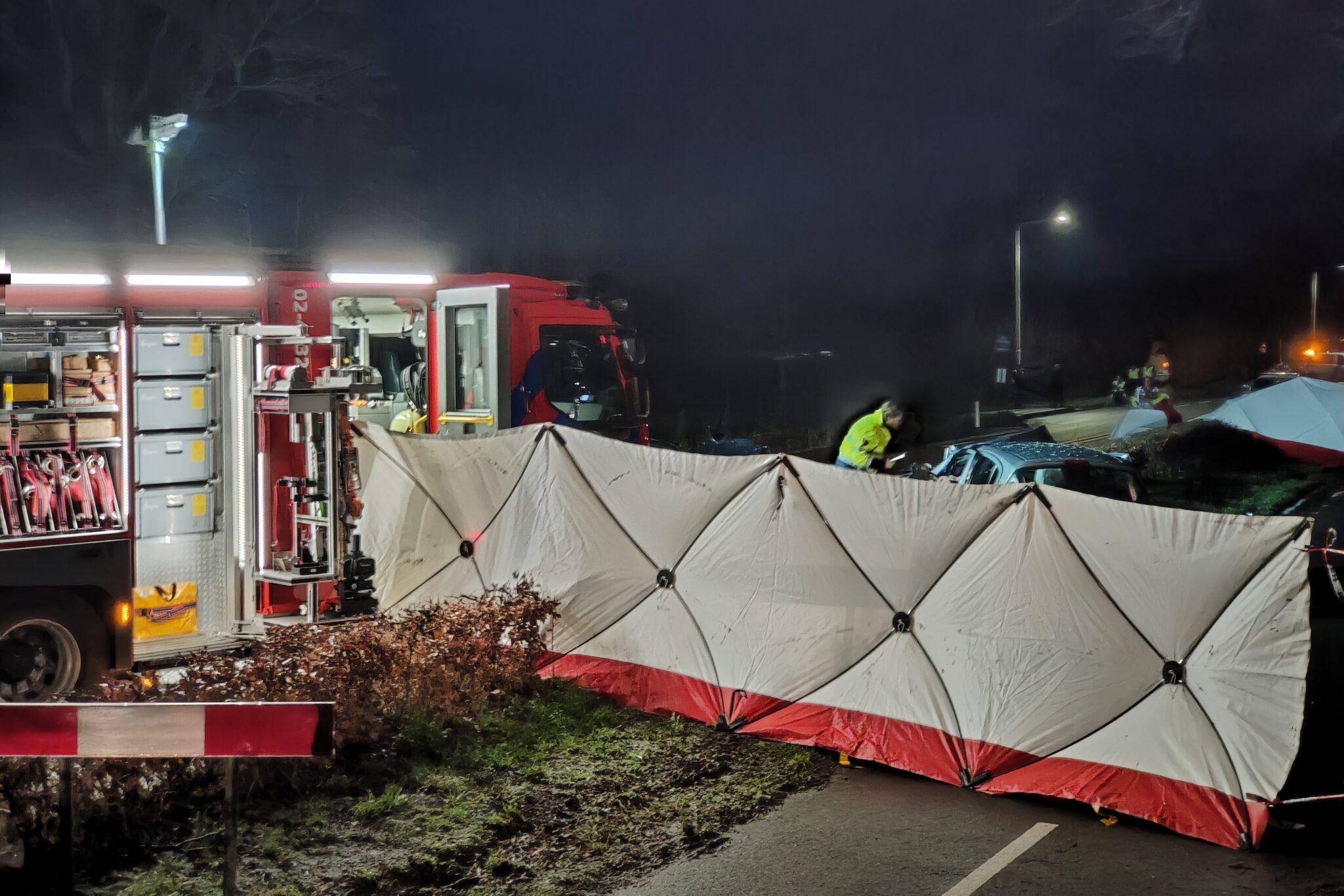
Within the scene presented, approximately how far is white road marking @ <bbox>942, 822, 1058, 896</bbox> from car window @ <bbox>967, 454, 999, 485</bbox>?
699 cm

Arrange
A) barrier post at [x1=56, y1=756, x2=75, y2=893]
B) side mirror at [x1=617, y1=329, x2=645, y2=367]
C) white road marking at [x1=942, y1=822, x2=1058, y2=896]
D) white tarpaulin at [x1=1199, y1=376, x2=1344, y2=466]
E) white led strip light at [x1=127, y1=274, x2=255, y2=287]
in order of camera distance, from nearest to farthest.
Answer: barrier post at [x1=56, y1=756, x2=75, y2=893] < white road marking at [x1=942, y1=822, x2=1058, y2=896] < white led strip light at [x1=127, y1=274, x2=255, y2=287] < side mirror at [x1=617, y1=329, x2=645, y2=367] < white tarpaulin at [x1=1199, y1=376, x2=1344, y2=466]

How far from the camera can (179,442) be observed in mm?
8961

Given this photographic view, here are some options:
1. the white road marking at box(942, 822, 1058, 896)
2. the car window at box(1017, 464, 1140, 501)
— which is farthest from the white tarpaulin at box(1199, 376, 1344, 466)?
the white road marking at box(942, 822, 1058, 896)

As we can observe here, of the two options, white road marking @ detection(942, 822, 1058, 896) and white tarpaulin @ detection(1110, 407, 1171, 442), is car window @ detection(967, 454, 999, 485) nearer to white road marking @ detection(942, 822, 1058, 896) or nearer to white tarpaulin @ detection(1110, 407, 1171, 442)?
white road marking @ detection(942, 822, 1058, 896)

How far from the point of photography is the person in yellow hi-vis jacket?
11.5 metres

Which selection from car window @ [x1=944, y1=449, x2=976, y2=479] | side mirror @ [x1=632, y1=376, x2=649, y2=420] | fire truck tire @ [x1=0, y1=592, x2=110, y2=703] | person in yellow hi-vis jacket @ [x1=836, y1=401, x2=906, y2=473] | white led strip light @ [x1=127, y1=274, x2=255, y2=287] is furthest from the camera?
car window @ [x1=944, y1=449, x2=976, y2=479]

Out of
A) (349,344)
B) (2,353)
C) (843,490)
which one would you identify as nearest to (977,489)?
(843,490)

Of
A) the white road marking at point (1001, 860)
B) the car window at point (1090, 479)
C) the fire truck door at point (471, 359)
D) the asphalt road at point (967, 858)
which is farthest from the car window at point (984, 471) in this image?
the white road marking at point (1001, 860)

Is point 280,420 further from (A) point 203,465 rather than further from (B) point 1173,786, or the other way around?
(B) point 1173,786

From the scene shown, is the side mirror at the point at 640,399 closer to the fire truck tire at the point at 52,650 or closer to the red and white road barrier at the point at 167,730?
the fire truck tire at the point at 52,650

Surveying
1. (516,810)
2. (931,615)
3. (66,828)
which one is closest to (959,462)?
(931,615)

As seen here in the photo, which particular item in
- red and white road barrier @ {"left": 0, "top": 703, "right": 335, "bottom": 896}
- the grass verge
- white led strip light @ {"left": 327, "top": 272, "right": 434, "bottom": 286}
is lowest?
the grass verge

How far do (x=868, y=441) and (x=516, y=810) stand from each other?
6.39m

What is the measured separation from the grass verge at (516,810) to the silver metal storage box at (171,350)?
3675 millimetres
